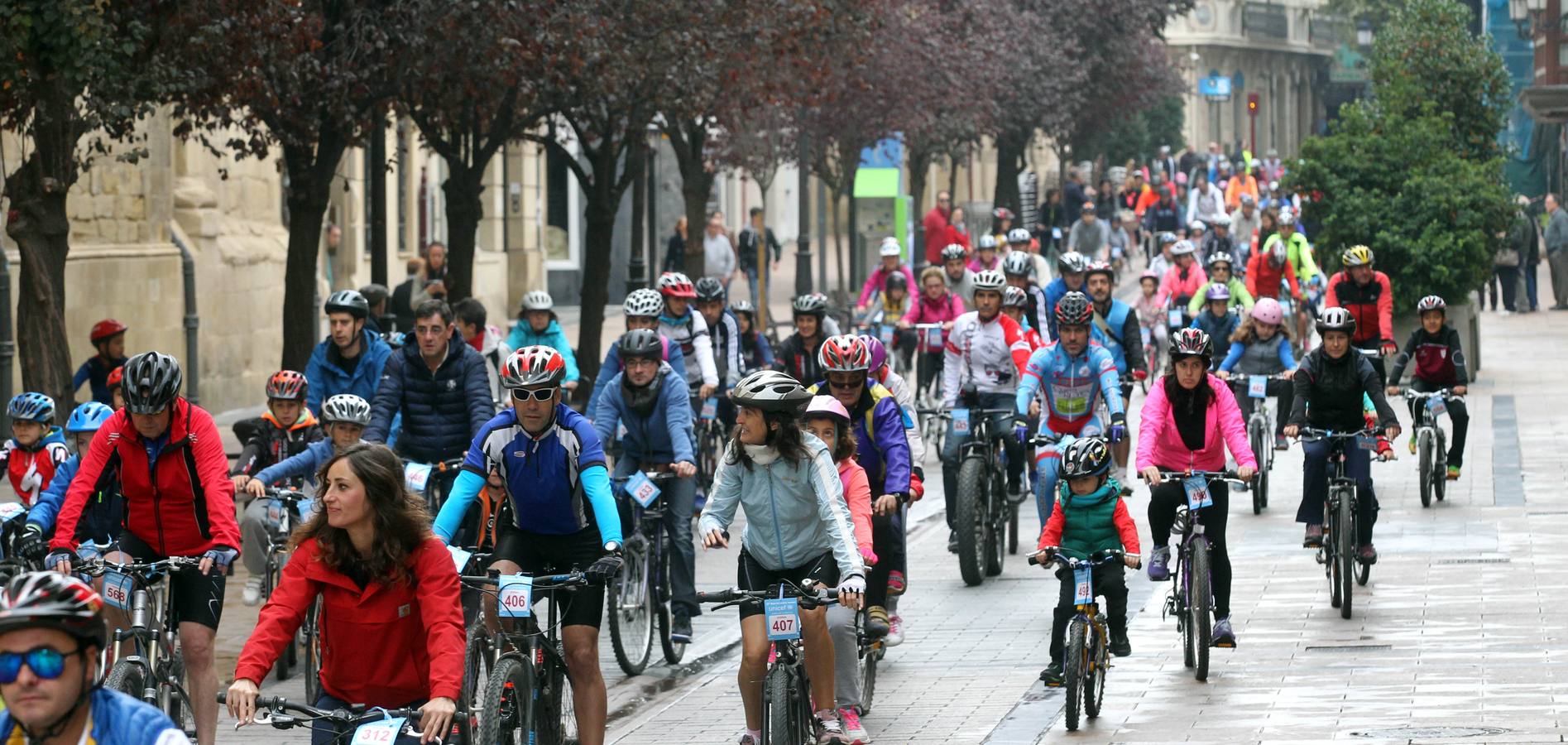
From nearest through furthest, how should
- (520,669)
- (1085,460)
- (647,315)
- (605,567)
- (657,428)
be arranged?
(520,669) < (605,567) < (1085,460) < (657,428) < (647,315)

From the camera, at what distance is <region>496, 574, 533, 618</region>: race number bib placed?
302 inches

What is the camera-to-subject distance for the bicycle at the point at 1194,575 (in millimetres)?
10617

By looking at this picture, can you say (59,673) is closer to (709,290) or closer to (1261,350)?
(709,290)

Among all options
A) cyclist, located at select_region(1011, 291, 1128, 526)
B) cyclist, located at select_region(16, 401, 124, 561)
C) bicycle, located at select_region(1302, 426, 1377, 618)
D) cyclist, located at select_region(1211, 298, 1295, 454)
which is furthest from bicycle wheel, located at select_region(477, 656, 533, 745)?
cyclist, located at select_region(1211, 298, 1295, 454)

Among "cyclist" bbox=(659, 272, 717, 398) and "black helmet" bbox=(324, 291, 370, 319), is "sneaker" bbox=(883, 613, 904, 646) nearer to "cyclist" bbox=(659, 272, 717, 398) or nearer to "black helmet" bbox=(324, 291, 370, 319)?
"black helmet" bbox=(324, 291, 370, 319)

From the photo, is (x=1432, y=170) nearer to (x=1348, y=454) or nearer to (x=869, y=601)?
(x=1348, y=454)

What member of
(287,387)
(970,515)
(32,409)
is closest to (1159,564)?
(970,515)

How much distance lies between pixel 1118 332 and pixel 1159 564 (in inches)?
250

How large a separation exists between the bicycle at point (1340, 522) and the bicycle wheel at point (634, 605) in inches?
137

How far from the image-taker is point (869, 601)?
10625mm

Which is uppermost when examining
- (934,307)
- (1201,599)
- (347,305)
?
(347,305)

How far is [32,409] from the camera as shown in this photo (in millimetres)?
11094

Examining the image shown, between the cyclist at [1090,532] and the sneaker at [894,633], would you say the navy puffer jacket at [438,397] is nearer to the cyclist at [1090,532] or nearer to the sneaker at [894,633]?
the sneaker at [894,633]

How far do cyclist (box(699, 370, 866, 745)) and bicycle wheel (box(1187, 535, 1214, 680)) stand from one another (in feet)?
8.58
